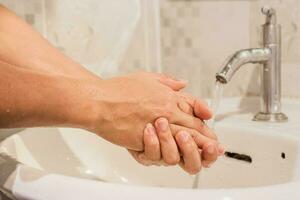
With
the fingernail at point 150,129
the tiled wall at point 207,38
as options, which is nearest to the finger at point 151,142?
the fingernail at point 150,129

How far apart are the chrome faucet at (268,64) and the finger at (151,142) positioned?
0.22 metres

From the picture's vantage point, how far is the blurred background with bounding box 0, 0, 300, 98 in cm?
83

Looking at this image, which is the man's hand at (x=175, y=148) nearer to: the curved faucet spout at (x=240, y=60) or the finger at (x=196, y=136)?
the finger at (x=196, y=136)

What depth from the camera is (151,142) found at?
0.50m

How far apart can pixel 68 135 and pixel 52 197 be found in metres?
0.35

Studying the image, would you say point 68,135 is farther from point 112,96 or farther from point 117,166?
point 112,96

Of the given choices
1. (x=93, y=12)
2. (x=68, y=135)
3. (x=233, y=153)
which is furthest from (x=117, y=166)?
(x=93, y=12)

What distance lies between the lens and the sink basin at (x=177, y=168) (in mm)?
664

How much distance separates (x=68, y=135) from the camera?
0.76m

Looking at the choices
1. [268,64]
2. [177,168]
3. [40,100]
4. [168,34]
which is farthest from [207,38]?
[40,100]

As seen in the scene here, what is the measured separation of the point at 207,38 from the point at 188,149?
50 centimetres

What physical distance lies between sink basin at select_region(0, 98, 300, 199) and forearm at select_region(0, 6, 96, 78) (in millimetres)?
115

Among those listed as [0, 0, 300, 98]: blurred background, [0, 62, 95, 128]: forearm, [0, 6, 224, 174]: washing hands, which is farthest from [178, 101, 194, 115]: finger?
[0, 0, 300, 98]: blurred background

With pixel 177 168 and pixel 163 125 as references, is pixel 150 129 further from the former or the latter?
pixel 177 168
